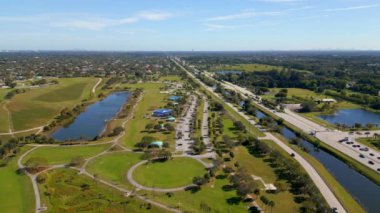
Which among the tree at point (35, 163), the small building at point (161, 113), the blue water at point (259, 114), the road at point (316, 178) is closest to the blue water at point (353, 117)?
the blue water at point (259, 114)

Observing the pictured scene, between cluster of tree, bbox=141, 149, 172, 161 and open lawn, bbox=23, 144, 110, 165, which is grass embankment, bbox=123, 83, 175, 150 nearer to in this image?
cluster of tree, bbox=141, 149, 172, 161

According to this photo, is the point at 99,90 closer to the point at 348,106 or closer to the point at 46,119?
the point at 46,119

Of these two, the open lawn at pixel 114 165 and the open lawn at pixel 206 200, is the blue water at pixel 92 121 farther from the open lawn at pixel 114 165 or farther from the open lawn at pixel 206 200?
the open lawn at pixel 206 200

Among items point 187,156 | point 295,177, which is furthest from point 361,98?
point 187,156

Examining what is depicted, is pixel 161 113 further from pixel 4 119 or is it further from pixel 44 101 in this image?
pixel 44 101

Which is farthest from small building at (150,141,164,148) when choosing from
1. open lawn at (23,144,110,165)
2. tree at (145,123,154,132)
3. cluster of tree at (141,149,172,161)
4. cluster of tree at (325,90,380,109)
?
cluster of tree at (325,90,380,109)

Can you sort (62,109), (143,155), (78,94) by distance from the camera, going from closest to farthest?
(143,155), (62,109), (78,94)

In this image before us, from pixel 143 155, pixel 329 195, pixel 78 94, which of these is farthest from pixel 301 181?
pixel 78 94
